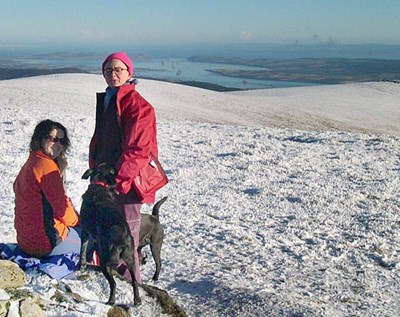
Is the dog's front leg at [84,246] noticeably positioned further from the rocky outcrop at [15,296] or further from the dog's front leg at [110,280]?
the rocky outcrop at [15,296]

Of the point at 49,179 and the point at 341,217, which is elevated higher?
the point at 49,179

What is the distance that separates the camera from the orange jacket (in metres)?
4.69

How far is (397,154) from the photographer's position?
480 inches

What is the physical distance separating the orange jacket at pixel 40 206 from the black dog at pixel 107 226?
459 millimetres

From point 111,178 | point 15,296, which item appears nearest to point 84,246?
point 111,178

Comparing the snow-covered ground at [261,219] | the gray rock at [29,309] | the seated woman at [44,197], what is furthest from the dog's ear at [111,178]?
the gray rock at [29,309]

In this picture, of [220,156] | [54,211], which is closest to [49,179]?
[54,211]

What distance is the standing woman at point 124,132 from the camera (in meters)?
4.37

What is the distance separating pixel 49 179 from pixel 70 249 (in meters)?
0.70

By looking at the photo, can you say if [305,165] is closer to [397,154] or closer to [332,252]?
[397,154]

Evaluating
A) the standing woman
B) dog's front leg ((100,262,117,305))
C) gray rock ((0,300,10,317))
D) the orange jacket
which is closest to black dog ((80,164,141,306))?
dog's front leg ((100,262,117,305))

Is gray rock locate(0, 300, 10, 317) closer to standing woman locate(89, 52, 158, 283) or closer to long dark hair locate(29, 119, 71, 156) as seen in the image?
standing woman locate(89, 52, 158, 283)

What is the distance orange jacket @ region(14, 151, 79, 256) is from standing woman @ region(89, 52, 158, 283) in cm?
46

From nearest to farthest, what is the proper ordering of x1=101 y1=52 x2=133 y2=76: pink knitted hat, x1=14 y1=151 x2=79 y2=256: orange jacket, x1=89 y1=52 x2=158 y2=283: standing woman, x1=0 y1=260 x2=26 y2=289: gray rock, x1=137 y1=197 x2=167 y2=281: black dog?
x1=0 y1=260 x2=26 y2=289: gray rock → x1=89 y1=52 x2=158 y2=283: standing woman → x1=101 y1=52 x2=133 y2=76: pink knitted hat → x1=14 y1=151 x2=79 y2=256: orange jacket → x1=137 y1=197 x2=167 y2=281: black dog
